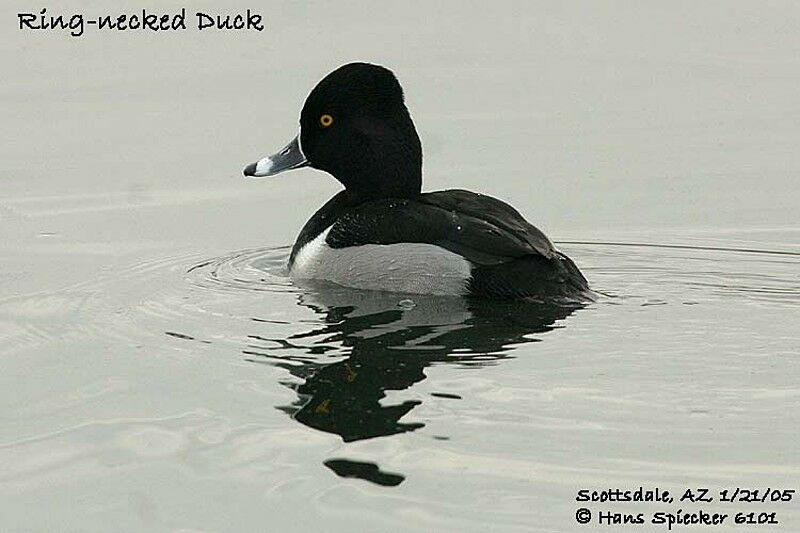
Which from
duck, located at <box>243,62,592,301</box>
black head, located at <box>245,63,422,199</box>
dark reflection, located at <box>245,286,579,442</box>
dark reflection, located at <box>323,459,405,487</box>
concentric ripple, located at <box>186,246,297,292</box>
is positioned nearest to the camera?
dark reflection, located at <box>323,459,405,487</box>

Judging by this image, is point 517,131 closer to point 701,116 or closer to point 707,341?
point 701,116

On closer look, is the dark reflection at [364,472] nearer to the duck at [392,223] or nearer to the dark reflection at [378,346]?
the dark reflection at [378,346]

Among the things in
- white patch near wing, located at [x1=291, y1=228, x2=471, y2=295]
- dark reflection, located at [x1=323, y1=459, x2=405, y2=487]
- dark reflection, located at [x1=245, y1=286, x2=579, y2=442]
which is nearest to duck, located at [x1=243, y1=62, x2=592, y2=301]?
white patch near wing, located at [x1=291, y1=228, x2=471, y2=295]

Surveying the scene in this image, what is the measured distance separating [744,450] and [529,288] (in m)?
2.63

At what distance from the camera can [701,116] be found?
Answer: 45.9ft

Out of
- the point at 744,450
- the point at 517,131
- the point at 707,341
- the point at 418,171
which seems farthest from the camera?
the point at 517,131

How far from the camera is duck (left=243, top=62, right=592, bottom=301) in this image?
9250 mm

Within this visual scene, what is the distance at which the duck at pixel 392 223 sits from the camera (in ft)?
30.3

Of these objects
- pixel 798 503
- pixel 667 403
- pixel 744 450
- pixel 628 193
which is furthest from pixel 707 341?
pixel 628 193

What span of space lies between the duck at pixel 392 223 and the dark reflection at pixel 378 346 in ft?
0.37

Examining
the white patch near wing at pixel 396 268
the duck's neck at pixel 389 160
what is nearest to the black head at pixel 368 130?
the duck's neck at pixel 389 160

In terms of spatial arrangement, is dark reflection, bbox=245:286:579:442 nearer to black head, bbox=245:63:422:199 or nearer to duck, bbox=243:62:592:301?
duck, bbox=243:62:592:301

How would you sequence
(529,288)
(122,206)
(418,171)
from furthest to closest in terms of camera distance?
1. (122,206)
2. (418,171)
3. (529,288)

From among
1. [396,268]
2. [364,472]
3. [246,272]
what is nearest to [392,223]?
[396,268]
